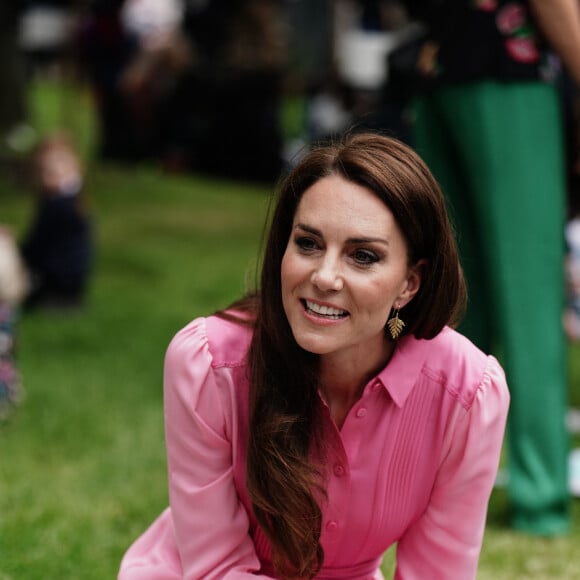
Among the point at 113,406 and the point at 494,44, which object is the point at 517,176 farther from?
the point at 113,406

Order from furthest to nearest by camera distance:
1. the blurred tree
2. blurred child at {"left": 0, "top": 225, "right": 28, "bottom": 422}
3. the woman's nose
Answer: the blurred tree < blurred child at {"left": 0, "top": 225, "right": 28, "bottom": 422} < the woman's nose

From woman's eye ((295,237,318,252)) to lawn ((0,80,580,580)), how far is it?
1.04 feet

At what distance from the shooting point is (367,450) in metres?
2.22

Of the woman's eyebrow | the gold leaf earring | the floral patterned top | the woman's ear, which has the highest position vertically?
the floral patterned top

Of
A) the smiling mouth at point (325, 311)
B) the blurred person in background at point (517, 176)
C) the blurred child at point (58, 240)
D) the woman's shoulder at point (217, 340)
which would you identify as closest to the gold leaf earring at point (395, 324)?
the smiling mouth at point (325, 311)

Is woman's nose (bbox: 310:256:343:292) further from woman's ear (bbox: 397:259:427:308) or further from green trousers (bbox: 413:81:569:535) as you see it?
green trousers (bbox: 413:81:569:535)

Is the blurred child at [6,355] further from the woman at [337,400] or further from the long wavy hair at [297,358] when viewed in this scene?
the long wavy hair at [297,358]

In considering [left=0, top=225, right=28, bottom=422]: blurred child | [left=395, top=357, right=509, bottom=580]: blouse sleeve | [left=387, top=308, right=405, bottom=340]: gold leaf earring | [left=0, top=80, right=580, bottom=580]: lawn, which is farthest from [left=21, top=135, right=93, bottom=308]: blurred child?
[left=387, top=308, right=405, bottom=340]: gold leaf earring

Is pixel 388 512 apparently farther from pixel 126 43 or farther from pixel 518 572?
pixel 126 43

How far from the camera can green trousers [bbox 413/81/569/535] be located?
3.15m

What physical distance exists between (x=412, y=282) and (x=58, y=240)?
429 cm

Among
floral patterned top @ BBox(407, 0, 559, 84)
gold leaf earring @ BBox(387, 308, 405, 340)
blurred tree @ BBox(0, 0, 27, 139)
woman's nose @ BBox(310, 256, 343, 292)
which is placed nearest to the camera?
woman's nose @ BBox(310, 256, 343, 292)

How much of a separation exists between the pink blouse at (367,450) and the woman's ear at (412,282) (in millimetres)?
123

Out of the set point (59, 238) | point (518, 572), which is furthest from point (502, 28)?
point (59, 238)
